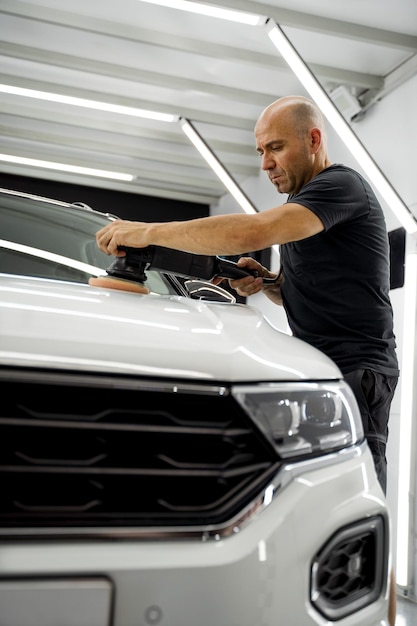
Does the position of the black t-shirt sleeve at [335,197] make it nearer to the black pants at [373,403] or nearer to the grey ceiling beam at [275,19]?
the black pants at [373,403]

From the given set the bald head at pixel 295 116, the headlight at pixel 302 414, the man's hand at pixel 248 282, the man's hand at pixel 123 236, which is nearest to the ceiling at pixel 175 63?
the bald head at pixel 295 116

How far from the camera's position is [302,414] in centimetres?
128

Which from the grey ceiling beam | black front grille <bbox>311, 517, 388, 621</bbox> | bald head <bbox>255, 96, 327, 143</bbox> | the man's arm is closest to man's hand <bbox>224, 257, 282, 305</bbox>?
the man's arm

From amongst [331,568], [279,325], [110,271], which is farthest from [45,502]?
[279,325]

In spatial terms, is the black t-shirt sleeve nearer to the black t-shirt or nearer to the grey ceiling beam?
the black t-shirt

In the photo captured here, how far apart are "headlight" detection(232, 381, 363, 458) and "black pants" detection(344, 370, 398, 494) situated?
0.62 m

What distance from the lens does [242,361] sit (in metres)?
1.25

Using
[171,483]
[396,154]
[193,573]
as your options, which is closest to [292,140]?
[171,483]

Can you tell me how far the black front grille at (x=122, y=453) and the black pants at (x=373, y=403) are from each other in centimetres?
83

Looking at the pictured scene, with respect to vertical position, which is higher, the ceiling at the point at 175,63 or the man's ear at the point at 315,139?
the ceiling at the point at 175,63

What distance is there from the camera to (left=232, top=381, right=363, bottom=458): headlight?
123cm

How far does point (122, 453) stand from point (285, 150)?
1452 mm

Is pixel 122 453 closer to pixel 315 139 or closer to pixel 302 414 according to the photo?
pixel 302 414

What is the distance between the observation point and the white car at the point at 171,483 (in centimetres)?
107
